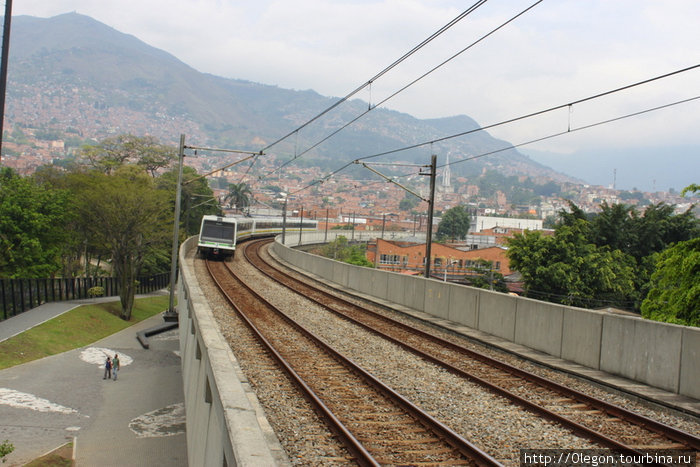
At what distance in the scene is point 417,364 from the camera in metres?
13.1

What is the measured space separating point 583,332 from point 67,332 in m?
35.6

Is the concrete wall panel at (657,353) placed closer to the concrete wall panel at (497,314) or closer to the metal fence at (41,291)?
the concrete wall panel at (497,314)

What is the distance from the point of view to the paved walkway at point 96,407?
2434 centimetres

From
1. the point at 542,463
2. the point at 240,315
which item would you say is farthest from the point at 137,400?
the point at 542,463

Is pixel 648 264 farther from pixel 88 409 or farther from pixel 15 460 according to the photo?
pixel 15 460

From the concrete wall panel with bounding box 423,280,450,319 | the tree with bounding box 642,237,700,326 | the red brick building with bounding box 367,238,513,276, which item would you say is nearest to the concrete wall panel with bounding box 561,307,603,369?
the concrete wall panel with bounding box 423,280,450,319

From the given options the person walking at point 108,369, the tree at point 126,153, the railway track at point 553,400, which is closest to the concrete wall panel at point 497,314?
the railway track at point 553,400

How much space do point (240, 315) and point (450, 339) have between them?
680cm

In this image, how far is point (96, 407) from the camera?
29.2 m

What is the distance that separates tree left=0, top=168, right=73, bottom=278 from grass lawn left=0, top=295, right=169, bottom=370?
184 inches

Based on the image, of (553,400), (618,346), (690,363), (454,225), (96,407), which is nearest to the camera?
(690,363)

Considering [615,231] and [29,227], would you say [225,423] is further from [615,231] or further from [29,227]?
[615,231]

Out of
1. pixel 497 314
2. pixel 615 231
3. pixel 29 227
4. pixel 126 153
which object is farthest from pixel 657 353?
pixel 126 153

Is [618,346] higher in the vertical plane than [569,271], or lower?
higher
